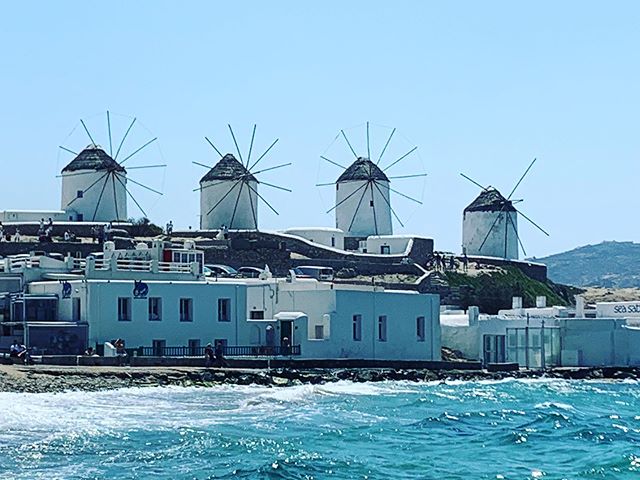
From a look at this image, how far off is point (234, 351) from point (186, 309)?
1.97 m

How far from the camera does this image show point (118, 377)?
36.6m

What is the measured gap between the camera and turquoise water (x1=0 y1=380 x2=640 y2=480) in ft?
81.4

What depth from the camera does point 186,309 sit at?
43.6m

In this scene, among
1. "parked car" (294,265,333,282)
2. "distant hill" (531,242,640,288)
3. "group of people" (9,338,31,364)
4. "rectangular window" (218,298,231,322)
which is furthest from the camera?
"distant hill" (531,242,640,288)

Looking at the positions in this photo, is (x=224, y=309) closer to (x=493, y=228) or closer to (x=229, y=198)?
(x=229, y=198)

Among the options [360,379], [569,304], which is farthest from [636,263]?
[360,379]

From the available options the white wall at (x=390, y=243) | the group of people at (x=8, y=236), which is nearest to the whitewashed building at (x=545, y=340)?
the group of people at (x=8, y=236)

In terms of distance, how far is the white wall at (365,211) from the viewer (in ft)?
267

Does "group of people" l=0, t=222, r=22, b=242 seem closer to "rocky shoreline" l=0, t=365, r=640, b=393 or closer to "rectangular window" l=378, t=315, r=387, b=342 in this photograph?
"rectangular window" l=378, t=315, r=387, b=342

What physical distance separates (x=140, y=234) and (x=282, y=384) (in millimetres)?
29598

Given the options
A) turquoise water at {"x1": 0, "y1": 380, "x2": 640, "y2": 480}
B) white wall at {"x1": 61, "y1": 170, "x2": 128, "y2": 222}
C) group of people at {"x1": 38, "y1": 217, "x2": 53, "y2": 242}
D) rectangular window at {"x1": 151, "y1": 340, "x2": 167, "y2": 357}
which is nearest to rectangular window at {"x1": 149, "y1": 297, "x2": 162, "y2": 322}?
rectangular window at {"x1": 151, "y1": 340, "x2": 167, "y2": 357}

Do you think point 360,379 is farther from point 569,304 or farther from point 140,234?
point 569,304

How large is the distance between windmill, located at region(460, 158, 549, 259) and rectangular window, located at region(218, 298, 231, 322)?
3967 centimetres

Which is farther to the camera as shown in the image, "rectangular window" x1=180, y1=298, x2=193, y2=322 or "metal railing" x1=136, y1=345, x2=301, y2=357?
"rectangular window" x1=180, y1=298, x2=193, y2=322
